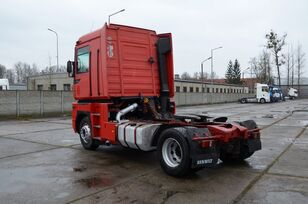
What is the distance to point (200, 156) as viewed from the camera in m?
6.57

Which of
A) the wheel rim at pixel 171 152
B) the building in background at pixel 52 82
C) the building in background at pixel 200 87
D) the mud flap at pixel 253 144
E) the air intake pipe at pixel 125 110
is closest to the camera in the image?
the wheel rim at pixel 171 152

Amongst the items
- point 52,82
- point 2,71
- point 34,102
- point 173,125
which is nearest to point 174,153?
point 173,125

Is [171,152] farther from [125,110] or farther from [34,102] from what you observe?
[34,102]

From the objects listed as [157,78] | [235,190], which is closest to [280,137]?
[157,78]

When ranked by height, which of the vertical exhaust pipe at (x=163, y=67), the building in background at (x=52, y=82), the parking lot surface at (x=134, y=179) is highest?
the building in background at (x=52, y=82)

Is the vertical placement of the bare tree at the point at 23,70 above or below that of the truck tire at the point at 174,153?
above

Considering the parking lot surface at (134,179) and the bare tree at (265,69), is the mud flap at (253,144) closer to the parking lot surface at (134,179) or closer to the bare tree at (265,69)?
the parking lot surface at (134,179)

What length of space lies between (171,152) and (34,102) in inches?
851

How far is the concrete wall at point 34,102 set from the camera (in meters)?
25.0

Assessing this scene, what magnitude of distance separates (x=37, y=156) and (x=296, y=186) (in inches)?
251

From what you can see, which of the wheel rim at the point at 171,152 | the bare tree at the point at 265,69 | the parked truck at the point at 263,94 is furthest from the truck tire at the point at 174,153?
the bare tree at the point at 265,69

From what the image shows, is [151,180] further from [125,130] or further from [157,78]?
[157,78]

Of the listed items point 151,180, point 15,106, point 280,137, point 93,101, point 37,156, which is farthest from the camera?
point 15,106

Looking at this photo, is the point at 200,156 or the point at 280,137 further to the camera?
the point at 280,137
